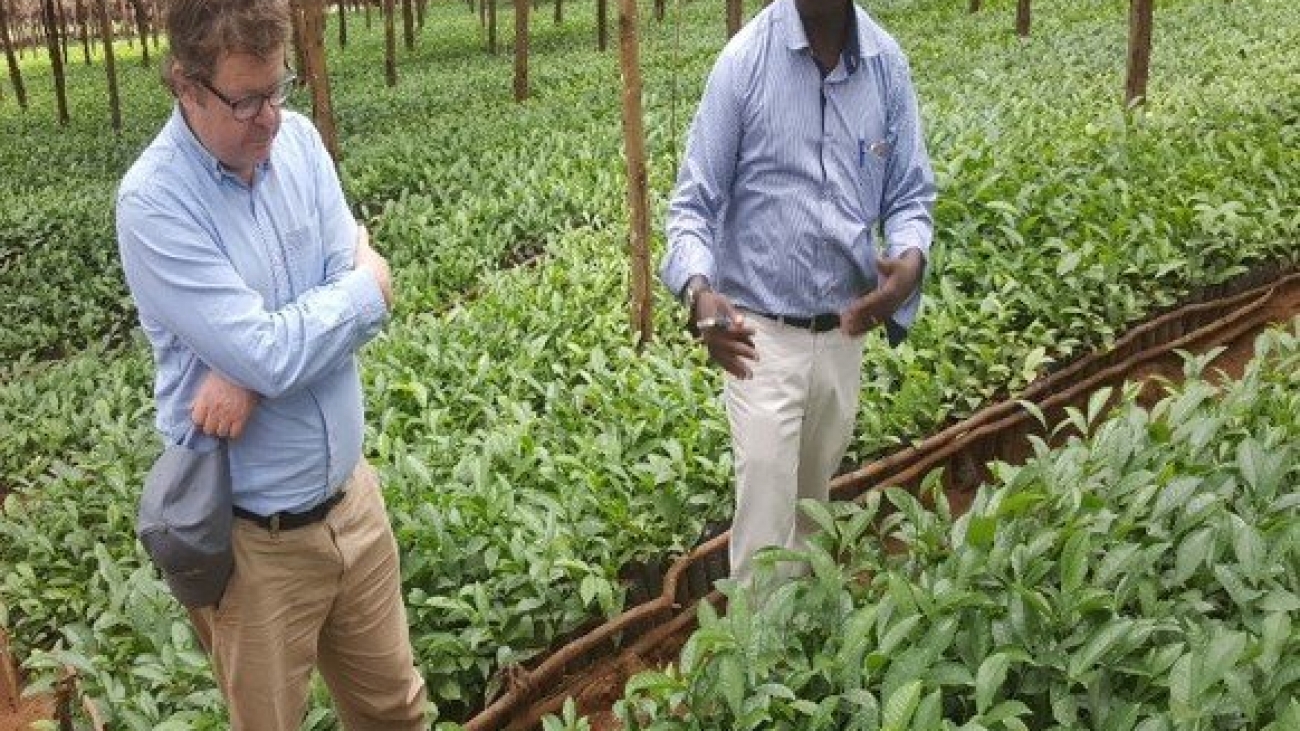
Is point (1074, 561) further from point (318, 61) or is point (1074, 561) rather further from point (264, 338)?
point (318, 61)

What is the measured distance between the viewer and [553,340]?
580 cm

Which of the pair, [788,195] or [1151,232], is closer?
[788,195]

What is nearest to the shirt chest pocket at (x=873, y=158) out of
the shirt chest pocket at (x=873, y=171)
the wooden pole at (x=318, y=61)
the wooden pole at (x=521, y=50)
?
the shirt chest pocket at (x=873, y=171)

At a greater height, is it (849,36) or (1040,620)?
(849,36)

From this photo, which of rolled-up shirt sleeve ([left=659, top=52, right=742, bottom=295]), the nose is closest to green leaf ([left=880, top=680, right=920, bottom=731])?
rolled-up shirt sleeve ([left=659, top=52, right=742, bottom=295])

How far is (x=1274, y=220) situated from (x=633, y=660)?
4.23 m

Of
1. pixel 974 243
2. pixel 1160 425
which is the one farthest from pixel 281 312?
pixel 974 243

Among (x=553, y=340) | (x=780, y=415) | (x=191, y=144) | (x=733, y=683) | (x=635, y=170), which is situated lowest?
(x=553, y=340)

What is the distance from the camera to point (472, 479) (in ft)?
14.2

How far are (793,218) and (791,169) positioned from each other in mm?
120

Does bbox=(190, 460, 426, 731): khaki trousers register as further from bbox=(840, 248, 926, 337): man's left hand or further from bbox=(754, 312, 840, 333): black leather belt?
bbox=(840, 248, 926, 337): man's left hand

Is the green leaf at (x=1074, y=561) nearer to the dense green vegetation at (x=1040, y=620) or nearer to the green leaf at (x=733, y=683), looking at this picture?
the dense green vegetation at (x=1040, y=620)

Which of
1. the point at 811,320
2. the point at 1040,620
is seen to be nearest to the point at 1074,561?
the point at 1040,620

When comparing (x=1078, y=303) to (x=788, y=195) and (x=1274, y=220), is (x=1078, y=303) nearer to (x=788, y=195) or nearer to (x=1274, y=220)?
(x=1274, y=220)
